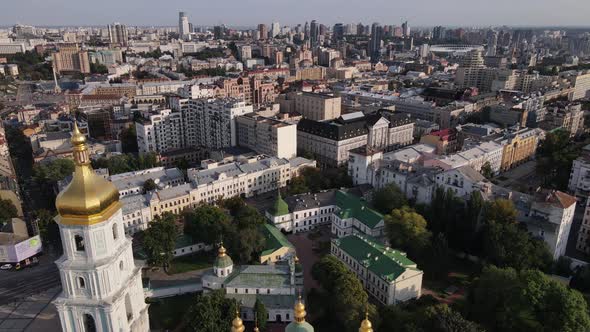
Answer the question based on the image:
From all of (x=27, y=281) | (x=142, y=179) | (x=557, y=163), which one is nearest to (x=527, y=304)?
(x=557, y=163)

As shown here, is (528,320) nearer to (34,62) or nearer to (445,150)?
(445,150)

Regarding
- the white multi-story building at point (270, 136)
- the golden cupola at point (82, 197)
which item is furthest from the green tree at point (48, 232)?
the golden cupola at point (82, 197)

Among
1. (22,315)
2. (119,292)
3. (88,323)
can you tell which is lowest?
(22,315)

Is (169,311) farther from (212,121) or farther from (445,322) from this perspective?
(212,121)

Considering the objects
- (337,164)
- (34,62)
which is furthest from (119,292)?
(34,62)

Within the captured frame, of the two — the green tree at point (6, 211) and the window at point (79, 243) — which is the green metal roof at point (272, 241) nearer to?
the window at point (79, 243)

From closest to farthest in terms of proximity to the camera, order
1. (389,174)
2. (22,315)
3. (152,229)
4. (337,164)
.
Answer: (22,315)
(152,229)
(389,174)
(337,164)
